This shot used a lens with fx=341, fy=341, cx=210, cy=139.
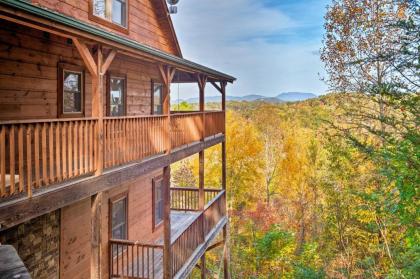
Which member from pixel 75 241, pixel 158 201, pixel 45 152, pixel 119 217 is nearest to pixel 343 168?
pixel 158 201

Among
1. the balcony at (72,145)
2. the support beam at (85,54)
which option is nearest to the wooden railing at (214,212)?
the balcony at (72,145)

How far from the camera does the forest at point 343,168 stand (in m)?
8.05

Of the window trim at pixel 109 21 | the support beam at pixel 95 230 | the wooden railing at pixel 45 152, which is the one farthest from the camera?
the window trim at pixel 109 21

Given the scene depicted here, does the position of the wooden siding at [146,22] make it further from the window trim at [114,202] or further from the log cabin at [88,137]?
the window trim at [114,202]

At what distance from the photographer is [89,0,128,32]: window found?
9.93 metres

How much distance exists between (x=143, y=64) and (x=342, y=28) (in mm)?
9763

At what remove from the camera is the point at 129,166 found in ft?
24.3

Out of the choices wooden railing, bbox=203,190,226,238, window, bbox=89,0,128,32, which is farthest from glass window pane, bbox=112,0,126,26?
wooden railing, bbox=203,190,226,238

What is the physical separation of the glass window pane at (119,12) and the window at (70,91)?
3.21 metres

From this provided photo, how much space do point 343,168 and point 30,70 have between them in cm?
1724

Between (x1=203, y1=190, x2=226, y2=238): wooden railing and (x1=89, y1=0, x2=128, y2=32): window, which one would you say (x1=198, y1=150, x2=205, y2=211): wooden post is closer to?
(x1=203, y1=190, x2=226, y2=238): wooden railing

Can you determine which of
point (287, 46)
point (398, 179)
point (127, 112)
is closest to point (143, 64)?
point (127, 112)

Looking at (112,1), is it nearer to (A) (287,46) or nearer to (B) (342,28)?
(B) (342,28)

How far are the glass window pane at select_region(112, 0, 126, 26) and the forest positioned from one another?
730cm
